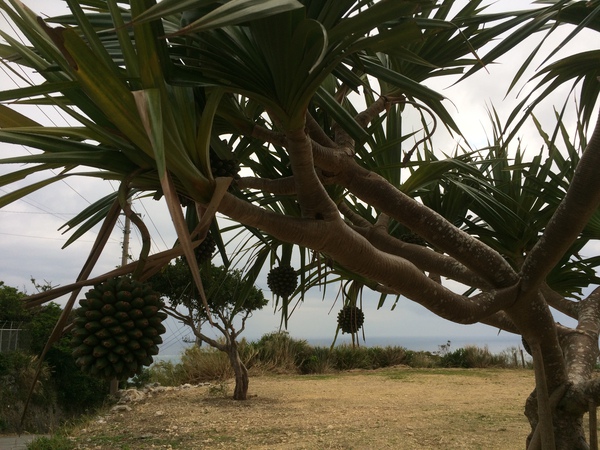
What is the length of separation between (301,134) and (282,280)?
4.02ft

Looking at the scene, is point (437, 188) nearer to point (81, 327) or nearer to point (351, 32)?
point (351, 32)

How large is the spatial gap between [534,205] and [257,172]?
4.67 feet

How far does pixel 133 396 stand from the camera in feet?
27.7

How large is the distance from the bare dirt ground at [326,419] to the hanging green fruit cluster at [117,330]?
348 cm

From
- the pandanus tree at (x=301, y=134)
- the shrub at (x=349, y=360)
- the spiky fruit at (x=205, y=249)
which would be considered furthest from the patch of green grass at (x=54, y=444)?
the shrub at (x=349, y=360)

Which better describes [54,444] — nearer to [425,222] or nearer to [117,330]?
[425,222]

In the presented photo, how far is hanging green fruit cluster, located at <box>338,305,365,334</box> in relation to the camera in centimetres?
302

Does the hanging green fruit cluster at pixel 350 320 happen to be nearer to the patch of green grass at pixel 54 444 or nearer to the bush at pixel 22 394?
the patch of green grass at pixel 54 444

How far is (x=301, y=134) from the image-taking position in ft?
3.86

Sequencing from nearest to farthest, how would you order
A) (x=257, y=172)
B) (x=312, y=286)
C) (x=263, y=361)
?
1. (x=257, y=172)
2. (x=312, y=286)
3. (x=263, y=361)

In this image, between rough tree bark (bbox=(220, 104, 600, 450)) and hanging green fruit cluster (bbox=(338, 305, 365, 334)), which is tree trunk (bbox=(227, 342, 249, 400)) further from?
rough tree bark (bbox=(220, 104, 600, 450))

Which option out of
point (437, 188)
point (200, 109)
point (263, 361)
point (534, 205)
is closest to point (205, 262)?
point (200, 109)

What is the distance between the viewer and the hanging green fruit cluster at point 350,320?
3020 millimetres

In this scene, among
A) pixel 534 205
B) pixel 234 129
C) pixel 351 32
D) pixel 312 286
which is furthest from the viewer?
pixel 312 286
